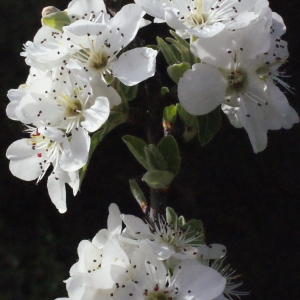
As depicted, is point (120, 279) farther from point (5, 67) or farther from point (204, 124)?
point (5, 67)

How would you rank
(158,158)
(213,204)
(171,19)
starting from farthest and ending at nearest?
(213,204)
(158,158)
(171,19)

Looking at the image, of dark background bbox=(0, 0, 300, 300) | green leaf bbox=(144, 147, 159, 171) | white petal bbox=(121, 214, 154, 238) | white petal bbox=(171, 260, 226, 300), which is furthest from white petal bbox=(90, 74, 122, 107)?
dark background bbox=(0, 0, 300, 300)

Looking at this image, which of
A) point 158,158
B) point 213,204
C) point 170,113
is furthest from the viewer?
point 213,204

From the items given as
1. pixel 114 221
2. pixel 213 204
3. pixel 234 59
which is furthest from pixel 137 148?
pixel 213 204

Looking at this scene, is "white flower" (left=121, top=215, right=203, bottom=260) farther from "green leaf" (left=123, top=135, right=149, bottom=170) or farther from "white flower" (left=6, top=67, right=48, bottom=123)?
"white flower" (left=6, top=67, right=48, bottom=123)

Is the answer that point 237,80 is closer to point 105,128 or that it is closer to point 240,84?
point 240,84

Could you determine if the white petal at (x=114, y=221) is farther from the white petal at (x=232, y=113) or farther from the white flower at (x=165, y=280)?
the white petal at (x=232, y=113)
